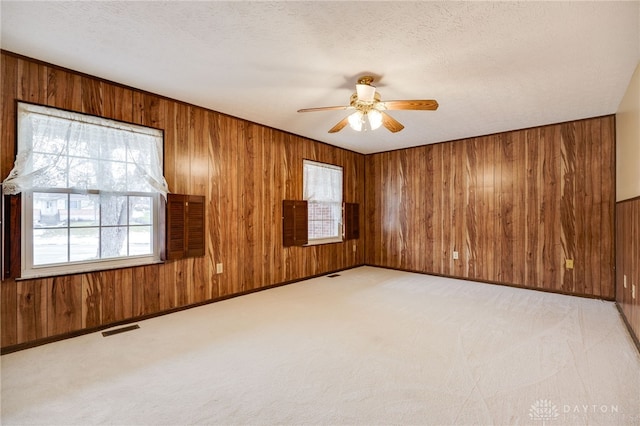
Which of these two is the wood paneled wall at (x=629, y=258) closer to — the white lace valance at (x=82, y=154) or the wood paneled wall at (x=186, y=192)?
the wood paneled wall at (x=186, y=192)

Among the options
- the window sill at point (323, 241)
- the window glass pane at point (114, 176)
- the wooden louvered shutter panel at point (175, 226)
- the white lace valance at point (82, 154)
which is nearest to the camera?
the white lace valance at point (82, 154)

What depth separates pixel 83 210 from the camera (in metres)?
2.81

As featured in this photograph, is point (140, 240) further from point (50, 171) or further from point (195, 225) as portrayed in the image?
point (50, 171)

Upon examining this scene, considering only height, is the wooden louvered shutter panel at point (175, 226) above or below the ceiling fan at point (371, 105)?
below

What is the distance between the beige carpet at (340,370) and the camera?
1.69 meters

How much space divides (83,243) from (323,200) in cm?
→ 353

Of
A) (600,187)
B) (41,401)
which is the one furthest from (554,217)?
(41,401)

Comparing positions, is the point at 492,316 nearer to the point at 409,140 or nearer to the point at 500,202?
the point at 500,202

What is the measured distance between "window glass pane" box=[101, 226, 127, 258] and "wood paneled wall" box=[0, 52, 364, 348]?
7.5 inches

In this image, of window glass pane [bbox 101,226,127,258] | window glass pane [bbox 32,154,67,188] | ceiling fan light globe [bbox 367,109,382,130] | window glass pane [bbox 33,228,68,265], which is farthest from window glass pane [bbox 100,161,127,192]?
ceiling fan light globe [bbox 367,109,382,130]

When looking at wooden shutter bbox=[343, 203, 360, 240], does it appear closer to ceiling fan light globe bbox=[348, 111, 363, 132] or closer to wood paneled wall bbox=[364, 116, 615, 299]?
wood paneled wall bbox=[364, 116, 615, 299]

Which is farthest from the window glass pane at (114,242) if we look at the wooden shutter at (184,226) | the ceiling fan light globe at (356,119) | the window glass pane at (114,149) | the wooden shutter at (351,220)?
the wooden shutter at (351,220)

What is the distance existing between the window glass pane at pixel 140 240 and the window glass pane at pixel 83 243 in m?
0.31

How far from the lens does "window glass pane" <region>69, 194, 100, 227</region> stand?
2.75 m
